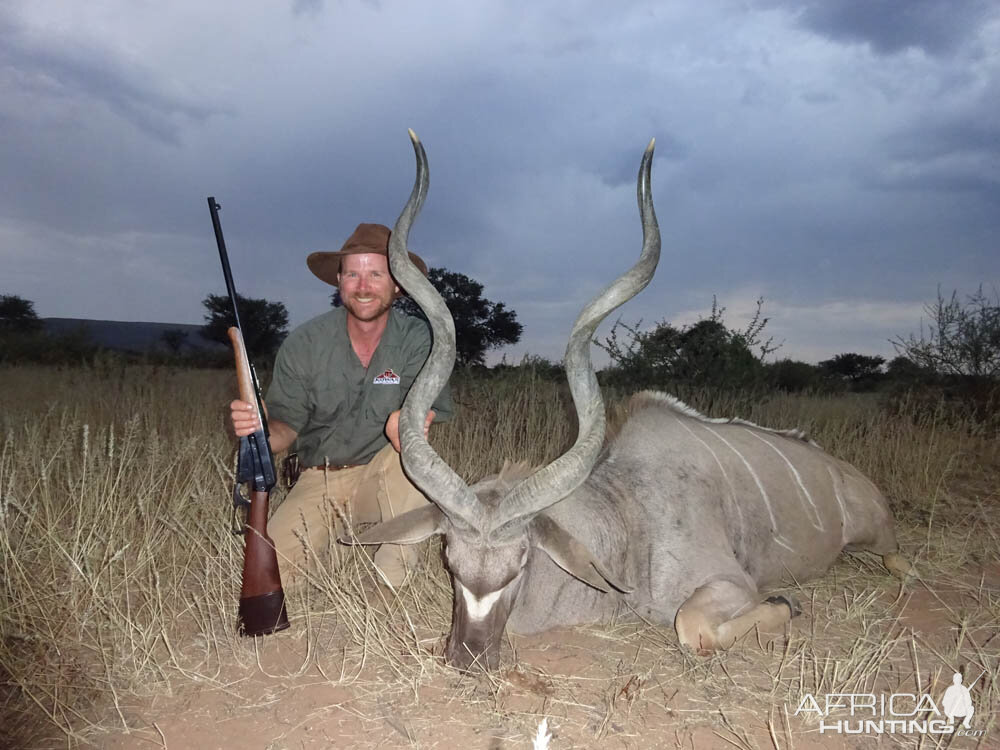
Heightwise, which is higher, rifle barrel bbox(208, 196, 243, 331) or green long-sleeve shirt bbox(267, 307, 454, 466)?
rifle barrel bbox(208, 196, 243, 331)

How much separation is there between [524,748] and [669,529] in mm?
1419

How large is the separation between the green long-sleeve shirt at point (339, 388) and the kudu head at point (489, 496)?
1.00 meters

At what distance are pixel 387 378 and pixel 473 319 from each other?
50.4ft

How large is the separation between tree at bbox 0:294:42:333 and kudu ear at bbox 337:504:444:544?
2423cm

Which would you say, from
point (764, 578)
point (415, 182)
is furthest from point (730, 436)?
point (415, 182)

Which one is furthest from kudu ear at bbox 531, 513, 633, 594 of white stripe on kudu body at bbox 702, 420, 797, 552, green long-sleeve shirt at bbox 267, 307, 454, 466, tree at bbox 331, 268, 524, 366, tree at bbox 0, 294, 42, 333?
tree at bbox 0, 294, 42, 333

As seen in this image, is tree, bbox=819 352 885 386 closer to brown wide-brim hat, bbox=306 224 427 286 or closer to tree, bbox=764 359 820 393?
tree, bbox=764 359 820 393

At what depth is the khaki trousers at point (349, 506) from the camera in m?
3.86

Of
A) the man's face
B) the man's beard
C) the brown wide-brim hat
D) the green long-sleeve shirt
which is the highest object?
the brown wide-brim hat

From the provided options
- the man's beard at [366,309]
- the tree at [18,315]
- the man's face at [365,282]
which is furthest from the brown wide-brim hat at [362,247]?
the tree at [18,315]

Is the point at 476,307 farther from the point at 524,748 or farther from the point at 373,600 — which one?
the point at 524,748

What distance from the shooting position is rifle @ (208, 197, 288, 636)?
2930 millimetres

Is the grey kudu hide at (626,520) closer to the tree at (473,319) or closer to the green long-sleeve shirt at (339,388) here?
the green long-sleeve shirt at (339,388)

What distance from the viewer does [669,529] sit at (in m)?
3.38
